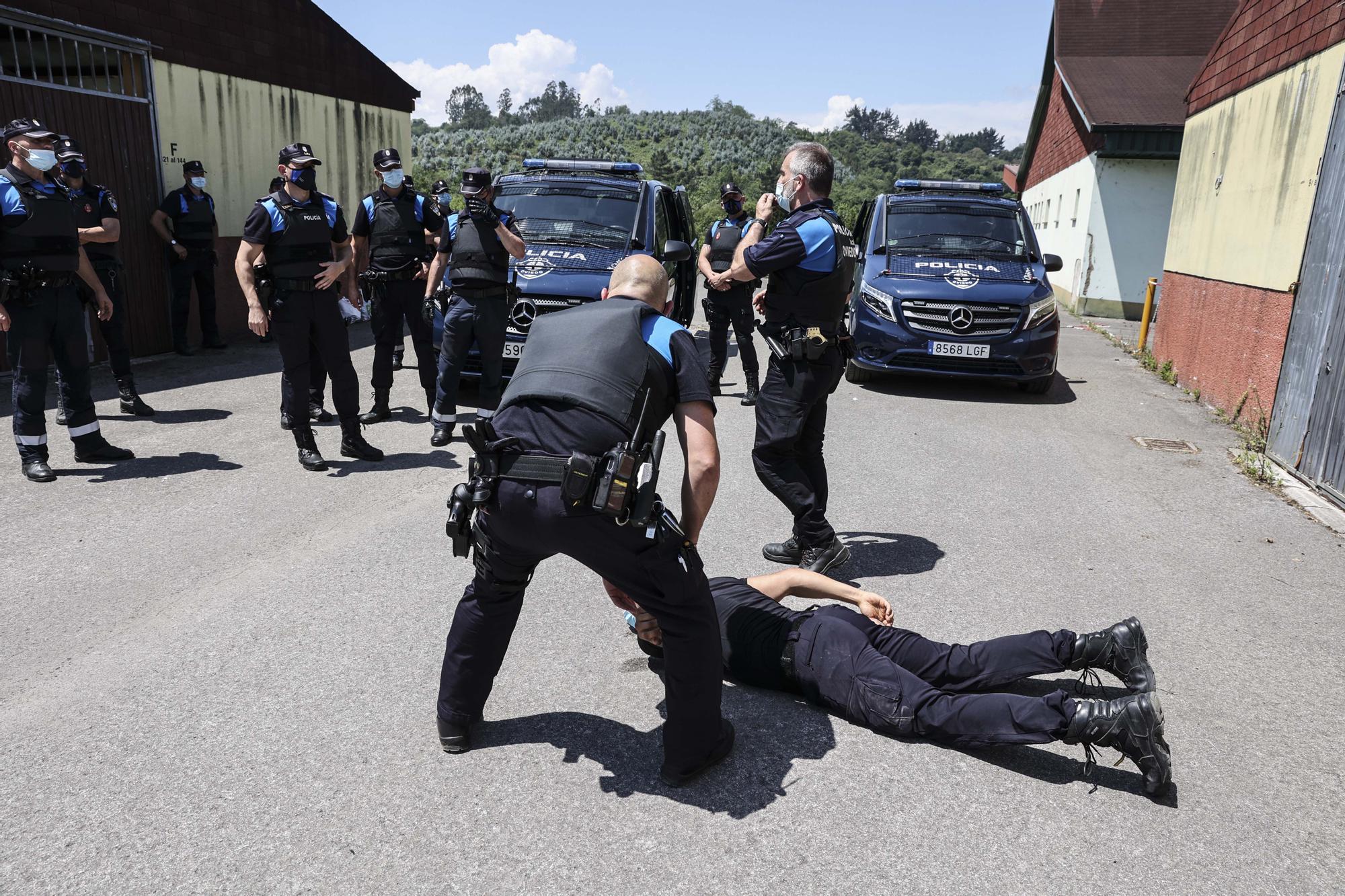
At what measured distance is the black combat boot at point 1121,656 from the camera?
11.1ft

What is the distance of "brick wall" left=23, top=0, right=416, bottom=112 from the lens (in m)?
10.8

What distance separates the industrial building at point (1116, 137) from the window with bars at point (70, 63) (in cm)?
1624

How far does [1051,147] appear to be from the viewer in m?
26.3

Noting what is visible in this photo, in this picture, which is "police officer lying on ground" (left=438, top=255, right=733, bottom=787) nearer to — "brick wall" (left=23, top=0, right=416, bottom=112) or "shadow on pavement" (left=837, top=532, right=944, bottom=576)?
"shadow on pavement" (left=837, top=532, right=944, bottom=576)

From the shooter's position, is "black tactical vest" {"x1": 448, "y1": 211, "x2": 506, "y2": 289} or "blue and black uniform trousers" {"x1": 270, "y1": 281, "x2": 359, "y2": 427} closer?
"blue and black uniform trousers" {"x1": 270, "y1": 281, "x2": 359, "y2": 427}

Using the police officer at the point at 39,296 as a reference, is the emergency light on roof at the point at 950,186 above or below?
above

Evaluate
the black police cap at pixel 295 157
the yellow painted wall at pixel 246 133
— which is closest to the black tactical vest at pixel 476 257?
the black police cap at pixel 295 157

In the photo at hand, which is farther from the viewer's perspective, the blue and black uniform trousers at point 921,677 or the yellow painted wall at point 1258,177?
the yellow painted wall at point 1258,177

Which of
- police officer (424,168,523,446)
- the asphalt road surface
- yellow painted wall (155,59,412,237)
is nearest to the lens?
the asphalt road surface

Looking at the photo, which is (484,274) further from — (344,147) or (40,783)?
(344,147)

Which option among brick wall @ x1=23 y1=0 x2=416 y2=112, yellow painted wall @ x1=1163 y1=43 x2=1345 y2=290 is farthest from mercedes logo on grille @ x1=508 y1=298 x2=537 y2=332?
yellow painted wall @ x1=1163 y1=43 x2=1345 y2=290

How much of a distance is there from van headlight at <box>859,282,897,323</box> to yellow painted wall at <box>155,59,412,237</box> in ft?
28.5

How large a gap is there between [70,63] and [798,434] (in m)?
10.2

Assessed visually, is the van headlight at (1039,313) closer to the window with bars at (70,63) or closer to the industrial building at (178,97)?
the industrial building at (178,97)
